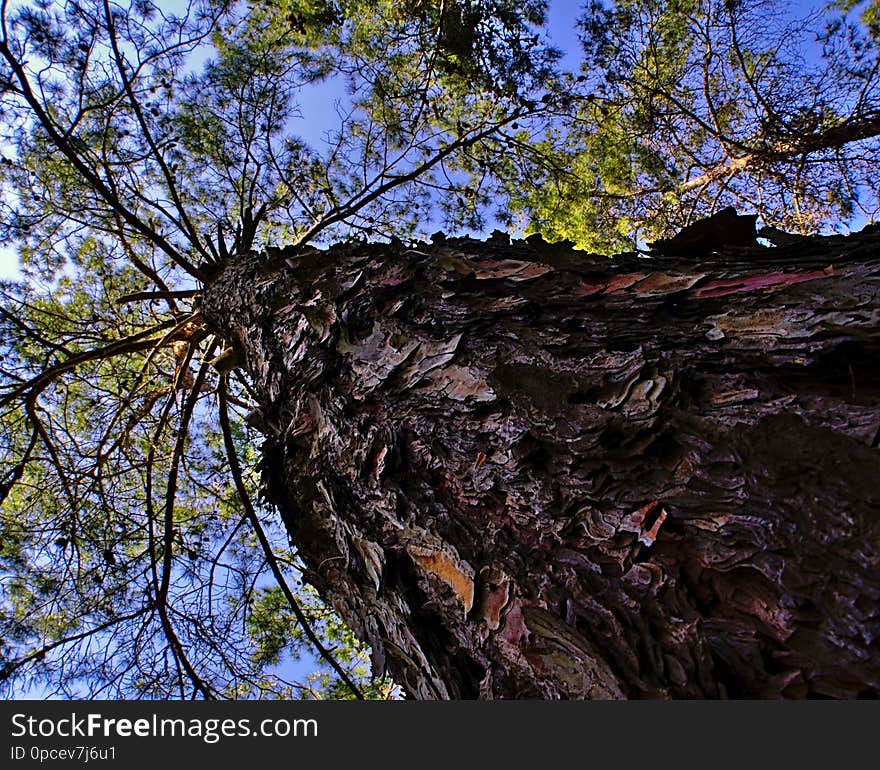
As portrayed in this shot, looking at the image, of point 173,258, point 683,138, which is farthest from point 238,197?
point 683,138

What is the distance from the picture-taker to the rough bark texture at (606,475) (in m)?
0.76

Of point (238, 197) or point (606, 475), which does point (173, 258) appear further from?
point (606, 475)

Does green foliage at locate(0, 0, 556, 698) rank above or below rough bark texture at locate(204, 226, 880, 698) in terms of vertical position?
above

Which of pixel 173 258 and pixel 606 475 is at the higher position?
pixel 173 258

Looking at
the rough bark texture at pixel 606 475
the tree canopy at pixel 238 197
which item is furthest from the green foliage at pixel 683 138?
the rough bark texture at pixel 606 475

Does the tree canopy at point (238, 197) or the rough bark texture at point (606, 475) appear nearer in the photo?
the rough bark texture at point (606, 475)

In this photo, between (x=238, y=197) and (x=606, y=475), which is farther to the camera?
(x=238, y=197)

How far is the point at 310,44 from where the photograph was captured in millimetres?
4094

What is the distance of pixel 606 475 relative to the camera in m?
0.96

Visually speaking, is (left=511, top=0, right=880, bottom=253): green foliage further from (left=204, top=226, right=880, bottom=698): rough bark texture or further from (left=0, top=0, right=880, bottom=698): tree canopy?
(left=204, top=226, right=880, bottom=698): rough bark texture

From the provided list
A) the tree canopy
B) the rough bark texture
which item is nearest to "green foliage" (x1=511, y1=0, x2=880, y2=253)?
the tree canopy

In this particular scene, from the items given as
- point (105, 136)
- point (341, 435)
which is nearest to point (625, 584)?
point (341, 435)

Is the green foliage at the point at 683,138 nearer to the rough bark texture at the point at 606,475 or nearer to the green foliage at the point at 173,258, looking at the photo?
the green foliage at the point at 173,258

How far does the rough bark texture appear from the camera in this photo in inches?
29.8
